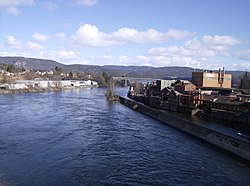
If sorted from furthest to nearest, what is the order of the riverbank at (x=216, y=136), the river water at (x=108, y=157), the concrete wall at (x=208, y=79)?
the concrete wall at (x=208, y=79) < the riverbank at (x=216, y=136) < the river water at (x=108, y=157)

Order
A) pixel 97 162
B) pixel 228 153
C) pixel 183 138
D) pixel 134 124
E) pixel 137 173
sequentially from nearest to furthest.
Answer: pixel 137 173 → pixel 97 162 → pixel 228 153 → pixel 183 138 → pixel 134 124

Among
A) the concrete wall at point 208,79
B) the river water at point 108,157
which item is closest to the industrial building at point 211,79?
the concrete wall at point 208,79

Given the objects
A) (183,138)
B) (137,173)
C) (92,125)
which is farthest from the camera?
(92,125)

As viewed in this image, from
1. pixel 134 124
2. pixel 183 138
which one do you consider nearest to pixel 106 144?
pixel 183 138

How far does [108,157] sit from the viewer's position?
1014 cm

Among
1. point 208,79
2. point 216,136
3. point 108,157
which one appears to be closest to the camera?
point 108,157

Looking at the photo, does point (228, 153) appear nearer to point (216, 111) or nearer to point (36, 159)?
point (36, 159)

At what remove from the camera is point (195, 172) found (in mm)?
9031

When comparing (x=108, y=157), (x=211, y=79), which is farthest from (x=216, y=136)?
(x=211, y=79)

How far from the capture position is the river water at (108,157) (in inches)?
324

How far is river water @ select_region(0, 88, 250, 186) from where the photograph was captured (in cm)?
824

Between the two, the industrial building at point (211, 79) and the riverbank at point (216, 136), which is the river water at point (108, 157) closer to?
the riverbank at point (216, 136)

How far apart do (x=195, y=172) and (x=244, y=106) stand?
1114 cm

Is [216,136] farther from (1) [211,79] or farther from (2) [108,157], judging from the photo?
(1) [211,79]
